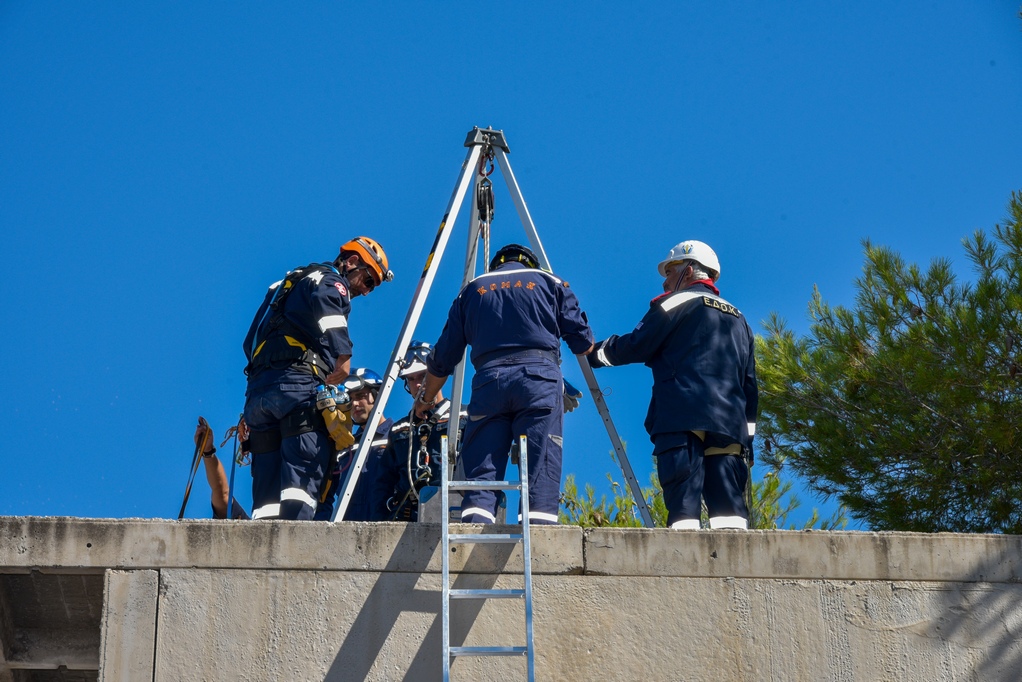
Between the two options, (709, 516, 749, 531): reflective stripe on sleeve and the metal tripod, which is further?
the metal tripod

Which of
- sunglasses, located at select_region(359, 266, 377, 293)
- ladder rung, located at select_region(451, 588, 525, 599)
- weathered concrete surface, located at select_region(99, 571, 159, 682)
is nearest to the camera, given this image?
ladder rung, located at select_region(451, 588, 525, 599)

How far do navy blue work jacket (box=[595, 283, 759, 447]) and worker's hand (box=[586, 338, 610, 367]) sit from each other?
0.18ft

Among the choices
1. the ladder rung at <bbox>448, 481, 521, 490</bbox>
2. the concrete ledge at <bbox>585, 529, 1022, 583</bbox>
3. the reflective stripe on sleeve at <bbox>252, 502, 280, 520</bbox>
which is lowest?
the concrete ledge at <bbox>585, 529, 1022, 583</bbox>

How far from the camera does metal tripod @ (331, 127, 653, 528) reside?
7.32m

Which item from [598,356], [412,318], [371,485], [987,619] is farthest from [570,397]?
[987,619]

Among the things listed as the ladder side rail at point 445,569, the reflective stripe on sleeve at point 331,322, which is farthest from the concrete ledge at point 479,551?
the reflective stripe on sleeve at point 331,322

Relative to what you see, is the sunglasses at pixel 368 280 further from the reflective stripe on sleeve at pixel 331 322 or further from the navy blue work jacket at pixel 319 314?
the reflective stripe on sleeve at pixel 331 322

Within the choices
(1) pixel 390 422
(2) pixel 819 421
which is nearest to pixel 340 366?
(1) pixel 390 422

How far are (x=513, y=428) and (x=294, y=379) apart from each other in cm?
177

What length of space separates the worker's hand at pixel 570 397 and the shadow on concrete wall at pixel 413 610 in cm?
163

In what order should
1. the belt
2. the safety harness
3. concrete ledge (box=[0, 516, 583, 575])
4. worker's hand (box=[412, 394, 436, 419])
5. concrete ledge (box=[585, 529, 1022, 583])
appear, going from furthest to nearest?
worker's hand (box=[412, 394, 436, 419]) < the safety harness < the belt < concrete ledge (box=[585, 529, 1022, 583]) < concrete ledge (box=[0, 516, 583, 575])

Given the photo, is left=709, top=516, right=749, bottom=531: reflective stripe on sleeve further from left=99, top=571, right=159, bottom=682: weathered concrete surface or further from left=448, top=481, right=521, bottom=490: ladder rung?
left=99, top=571, right=159, bottom=682: weathered concrete surface

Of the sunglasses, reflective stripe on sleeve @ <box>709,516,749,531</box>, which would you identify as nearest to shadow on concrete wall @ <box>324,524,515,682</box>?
reflective stripe on sleeve @ <box>709,516,749,531</box>

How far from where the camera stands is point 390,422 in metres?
9.17
